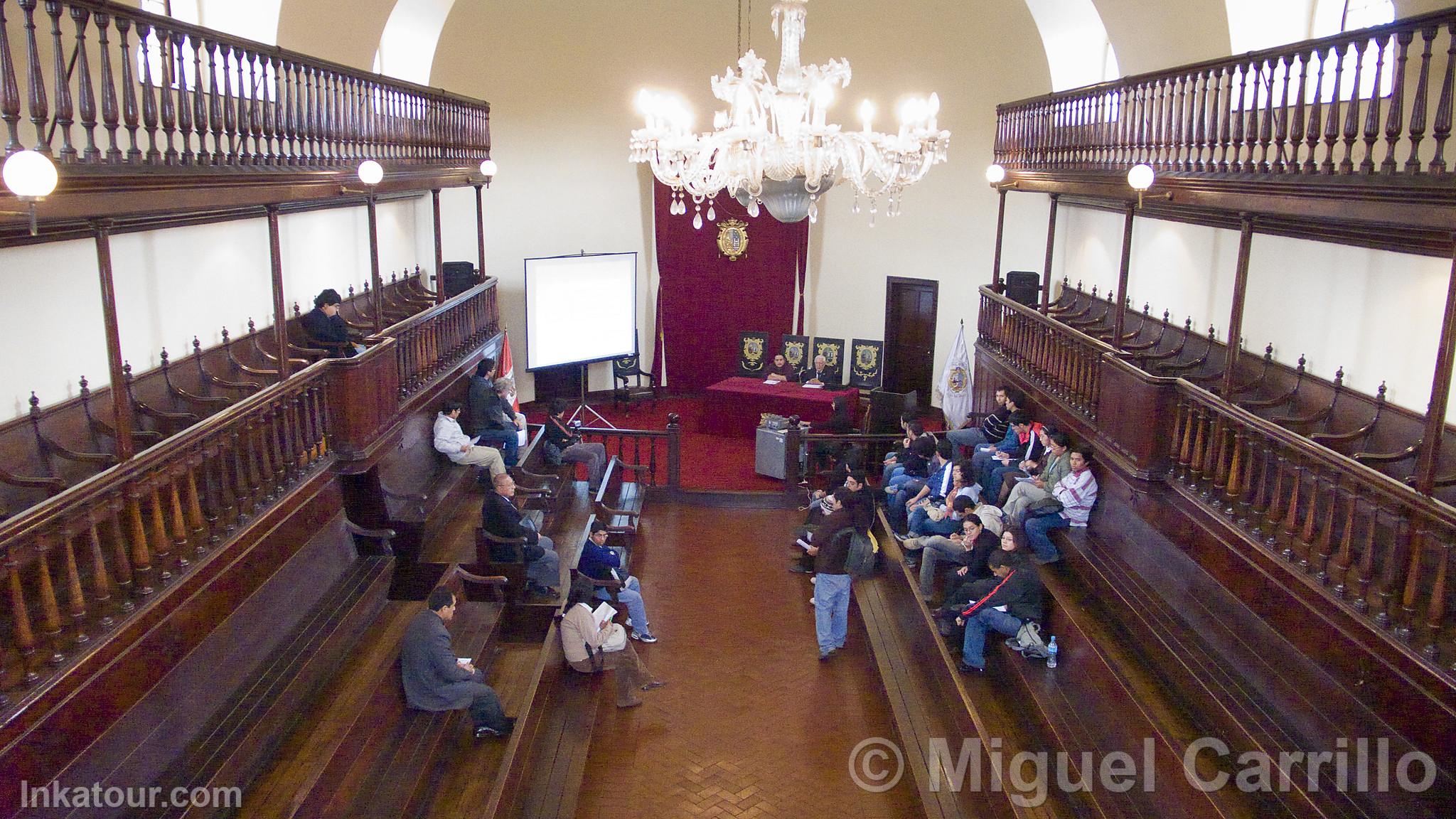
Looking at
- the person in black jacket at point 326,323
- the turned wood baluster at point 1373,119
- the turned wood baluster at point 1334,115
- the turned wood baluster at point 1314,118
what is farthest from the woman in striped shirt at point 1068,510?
the person in black jacket at point 326,323

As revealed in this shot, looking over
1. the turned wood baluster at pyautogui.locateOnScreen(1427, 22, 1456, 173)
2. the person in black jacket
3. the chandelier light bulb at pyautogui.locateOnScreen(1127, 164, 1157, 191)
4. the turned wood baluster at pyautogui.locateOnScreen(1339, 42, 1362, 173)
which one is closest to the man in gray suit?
the person in black jacket

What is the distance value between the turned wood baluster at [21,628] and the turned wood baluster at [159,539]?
918 mm

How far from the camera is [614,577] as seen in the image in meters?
8.93

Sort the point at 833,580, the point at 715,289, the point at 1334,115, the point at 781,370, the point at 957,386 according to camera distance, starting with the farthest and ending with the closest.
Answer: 1. the point at 715,289
2. the point at 781,370
3. the point at 957,386
4. the point at 833,580
5. the point at 1334,115

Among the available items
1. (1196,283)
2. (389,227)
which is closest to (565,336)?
(389,227)

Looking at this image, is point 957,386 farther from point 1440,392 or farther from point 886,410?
point 1440,392

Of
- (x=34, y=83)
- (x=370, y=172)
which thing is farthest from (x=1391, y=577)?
(x=370, y=172)

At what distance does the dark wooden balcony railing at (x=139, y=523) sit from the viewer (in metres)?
4.33

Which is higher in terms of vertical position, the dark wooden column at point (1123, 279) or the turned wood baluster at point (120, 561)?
the dark wooden column at point (1123, 279)

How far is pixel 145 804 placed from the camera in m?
5.04

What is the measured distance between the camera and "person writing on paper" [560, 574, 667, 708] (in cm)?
812

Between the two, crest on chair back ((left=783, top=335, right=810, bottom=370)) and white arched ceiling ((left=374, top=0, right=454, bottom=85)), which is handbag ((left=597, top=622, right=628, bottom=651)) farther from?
white arched ceiling ((left=374, top=0, right=454, bottom=85))

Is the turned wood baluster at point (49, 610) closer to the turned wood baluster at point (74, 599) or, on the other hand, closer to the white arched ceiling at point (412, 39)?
the turned wood baluster at point (74, 599)

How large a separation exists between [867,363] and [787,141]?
8682 millimetres
